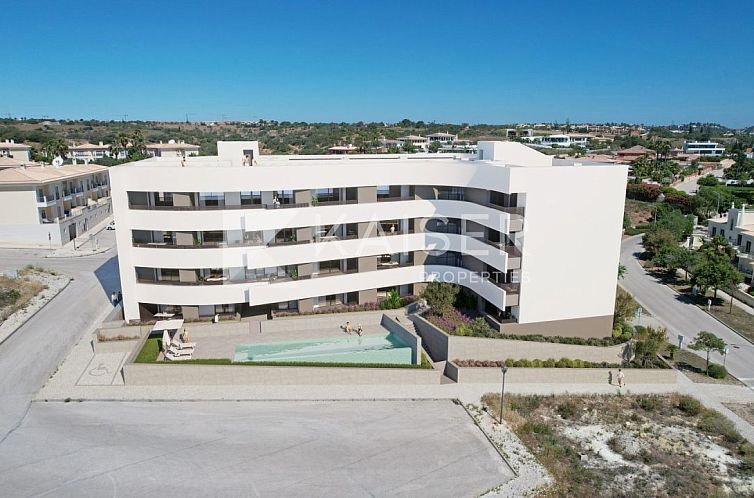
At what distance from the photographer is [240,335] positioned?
111 feet

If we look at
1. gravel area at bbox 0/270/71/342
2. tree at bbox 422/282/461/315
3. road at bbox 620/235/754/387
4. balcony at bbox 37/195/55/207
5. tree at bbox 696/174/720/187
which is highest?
balcony at bbox 37/195/55/207

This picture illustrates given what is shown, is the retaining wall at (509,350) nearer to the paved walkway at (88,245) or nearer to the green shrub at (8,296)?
the green shrub at (8,296)

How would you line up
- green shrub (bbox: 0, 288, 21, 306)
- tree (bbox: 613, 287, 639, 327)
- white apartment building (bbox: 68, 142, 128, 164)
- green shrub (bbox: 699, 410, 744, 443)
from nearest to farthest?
green shrub (bbox: 699, 410, 744, 443) → tree (bbox: 613, 287, 639, 327) → green shrub (bbox: 0, 288, 21, 306) → white apartment building (bbox: 68, 142, 128, 164)

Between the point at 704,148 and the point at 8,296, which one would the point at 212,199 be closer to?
the point at 8,296

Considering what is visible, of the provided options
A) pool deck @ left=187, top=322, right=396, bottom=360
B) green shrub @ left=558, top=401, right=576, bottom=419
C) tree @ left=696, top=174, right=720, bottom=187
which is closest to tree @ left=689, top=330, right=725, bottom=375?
green shrub @ left=558, top=401, right=576, bottom=419

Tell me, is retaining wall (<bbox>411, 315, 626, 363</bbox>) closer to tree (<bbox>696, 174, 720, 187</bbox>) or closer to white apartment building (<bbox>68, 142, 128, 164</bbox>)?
tree (<bbox>696, 174, 720, 187</bbox>)

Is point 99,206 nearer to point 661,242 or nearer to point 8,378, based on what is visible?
point 8,378

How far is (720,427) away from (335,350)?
19725mm

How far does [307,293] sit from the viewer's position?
35250mm

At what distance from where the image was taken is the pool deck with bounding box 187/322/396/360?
31844mm

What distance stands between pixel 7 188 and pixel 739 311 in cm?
7029

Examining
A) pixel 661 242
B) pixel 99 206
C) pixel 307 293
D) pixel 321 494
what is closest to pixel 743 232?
pixel 661 242

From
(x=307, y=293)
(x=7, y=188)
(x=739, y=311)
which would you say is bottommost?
(x=739, y=311)

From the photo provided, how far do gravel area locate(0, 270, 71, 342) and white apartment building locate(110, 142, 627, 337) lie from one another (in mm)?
7153
